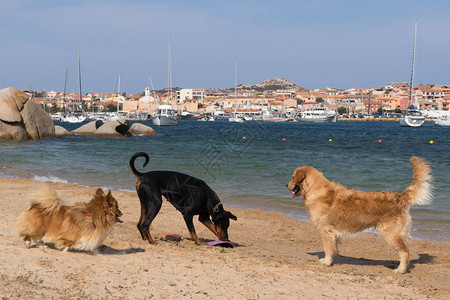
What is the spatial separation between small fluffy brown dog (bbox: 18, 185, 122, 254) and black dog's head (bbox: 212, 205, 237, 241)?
81.8 inches

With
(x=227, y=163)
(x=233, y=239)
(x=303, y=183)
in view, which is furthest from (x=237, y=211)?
(x=227, y=163)

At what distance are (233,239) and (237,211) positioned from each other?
2.67 m

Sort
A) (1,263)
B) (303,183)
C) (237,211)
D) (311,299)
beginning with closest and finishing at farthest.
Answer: (311,299) < (1,263) < (303,183) < (237,211)

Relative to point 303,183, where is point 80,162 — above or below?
below

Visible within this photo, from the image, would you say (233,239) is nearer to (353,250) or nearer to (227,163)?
(353,250)

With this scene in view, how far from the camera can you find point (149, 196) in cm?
727

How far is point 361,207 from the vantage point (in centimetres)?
637

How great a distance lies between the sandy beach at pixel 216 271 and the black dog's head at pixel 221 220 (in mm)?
379

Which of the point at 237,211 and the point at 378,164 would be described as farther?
the point at 378,164

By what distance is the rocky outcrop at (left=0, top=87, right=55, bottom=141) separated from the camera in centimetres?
3266

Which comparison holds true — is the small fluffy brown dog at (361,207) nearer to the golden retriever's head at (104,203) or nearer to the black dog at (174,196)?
the black dog at (174,196)

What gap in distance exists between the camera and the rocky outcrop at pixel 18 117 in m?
32.7

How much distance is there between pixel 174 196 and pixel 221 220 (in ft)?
3.06

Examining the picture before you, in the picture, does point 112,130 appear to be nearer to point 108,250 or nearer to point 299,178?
point 108,250
